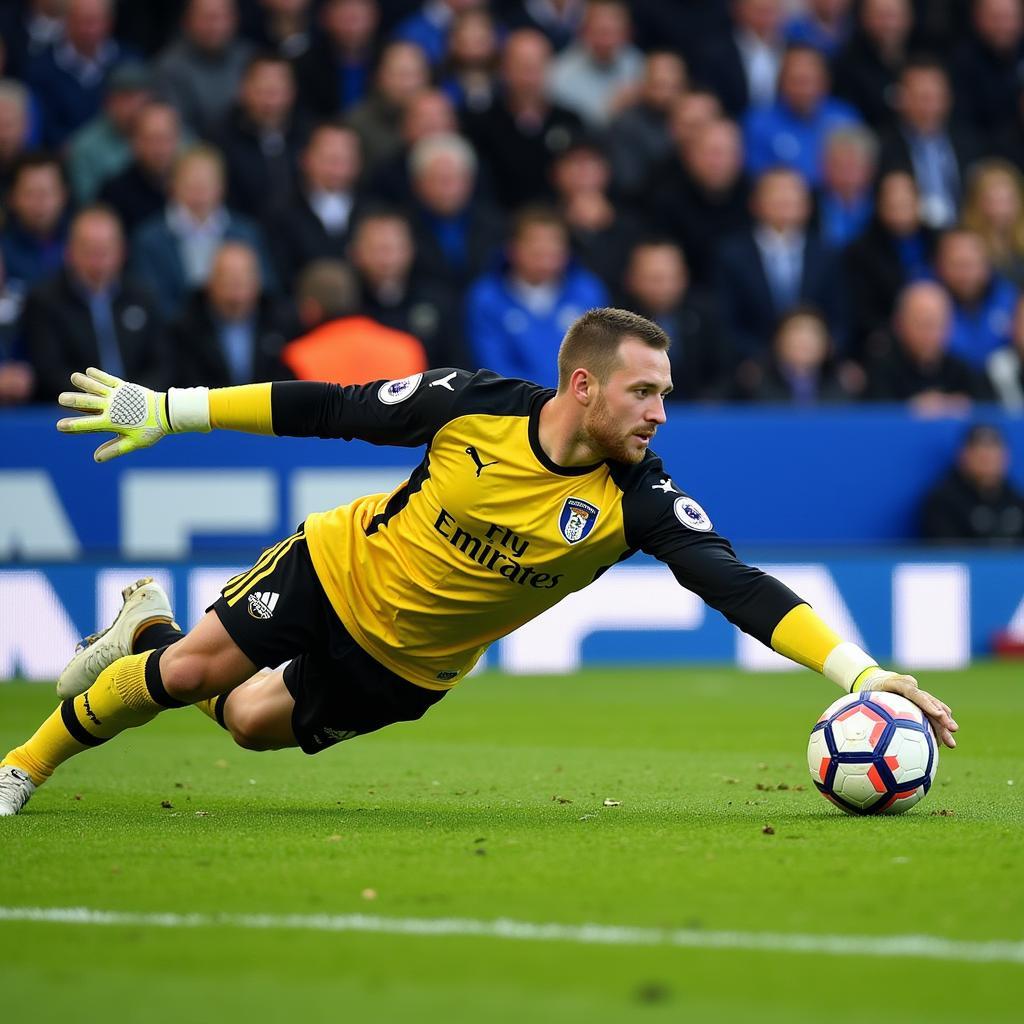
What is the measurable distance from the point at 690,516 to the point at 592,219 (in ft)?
29.6

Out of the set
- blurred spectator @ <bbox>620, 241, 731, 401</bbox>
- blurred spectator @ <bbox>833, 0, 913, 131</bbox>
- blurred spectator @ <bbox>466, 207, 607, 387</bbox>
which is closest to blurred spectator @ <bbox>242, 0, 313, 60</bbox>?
→ blurred spectator @ <bbox>466, 207, 607, 387</bbox>

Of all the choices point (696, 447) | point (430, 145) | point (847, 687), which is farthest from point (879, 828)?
point (430, 145)

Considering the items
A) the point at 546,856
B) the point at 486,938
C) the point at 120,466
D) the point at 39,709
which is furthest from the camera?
the point at 120,466

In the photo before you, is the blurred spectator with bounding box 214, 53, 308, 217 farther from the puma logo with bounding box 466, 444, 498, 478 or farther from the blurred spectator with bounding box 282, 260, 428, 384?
the puma logo with bounding box 466, 444, 498, 478

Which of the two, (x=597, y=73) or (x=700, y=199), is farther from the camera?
(x=597, y=73)

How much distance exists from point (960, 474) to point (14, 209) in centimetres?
737

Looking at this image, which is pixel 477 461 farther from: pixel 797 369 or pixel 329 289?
pixel 797 369

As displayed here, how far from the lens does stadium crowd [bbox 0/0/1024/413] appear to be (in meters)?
13.2

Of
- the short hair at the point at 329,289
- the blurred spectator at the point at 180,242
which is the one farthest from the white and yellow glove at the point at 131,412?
the blurred spectator at the point at 180,242

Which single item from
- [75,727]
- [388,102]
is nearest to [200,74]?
[388,102]

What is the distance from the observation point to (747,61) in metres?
16.9

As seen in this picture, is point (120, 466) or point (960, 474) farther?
point (960, 474)

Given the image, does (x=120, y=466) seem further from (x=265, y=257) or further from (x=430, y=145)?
(x=430, y=145)

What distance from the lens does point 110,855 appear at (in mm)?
5574
